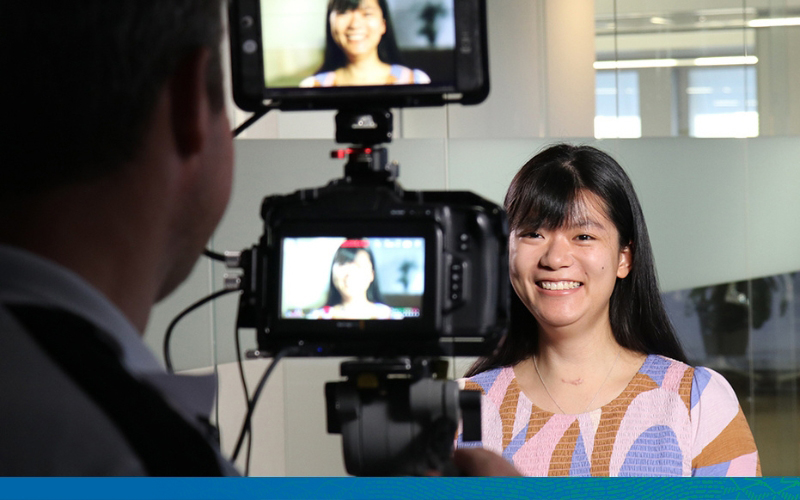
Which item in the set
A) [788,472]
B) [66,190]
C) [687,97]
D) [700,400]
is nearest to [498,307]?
[66,190]

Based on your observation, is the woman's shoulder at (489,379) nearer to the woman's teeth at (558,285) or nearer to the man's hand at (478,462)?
the woman's teeth at (558,285)

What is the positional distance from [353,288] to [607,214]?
0.61 meters

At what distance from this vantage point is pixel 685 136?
9.48 feet

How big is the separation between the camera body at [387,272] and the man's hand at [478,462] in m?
0.11

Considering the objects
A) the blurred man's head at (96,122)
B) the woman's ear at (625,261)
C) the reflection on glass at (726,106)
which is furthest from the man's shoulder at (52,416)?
the reflection on glass at (726,106)

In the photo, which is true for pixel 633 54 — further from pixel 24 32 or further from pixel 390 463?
pixel 24 32

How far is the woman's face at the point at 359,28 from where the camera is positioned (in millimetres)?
809

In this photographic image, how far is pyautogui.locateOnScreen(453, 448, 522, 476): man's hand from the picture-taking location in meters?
0.64

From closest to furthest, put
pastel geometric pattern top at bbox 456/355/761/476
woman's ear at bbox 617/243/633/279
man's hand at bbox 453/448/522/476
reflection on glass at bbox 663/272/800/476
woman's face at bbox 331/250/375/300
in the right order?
man's hand at bbox 453/448/522/476, woman's face at bbox 331/250/375/300, pastel geometric pattern top at bbox 456/355/761/476, woman's ear at bbox 617/243/633/279, reflection on glass at bbox 663/272/800/476

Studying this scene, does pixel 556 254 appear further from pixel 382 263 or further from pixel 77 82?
pixel 77 82

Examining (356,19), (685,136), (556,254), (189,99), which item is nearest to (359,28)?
(356,19)

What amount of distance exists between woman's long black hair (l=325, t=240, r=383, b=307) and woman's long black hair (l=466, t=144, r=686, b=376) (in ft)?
1.70

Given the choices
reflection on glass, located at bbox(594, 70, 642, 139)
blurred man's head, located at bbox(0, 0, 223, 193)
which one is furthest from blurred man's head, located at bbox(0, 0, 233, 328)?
reflection on glass, located at bbox(594, 70, 642, 139)

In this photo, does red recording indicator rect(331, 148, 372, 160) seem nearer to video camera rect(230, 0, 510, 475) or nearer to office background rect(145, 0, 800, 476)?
video camera rect(230, 0, 510, 475)
